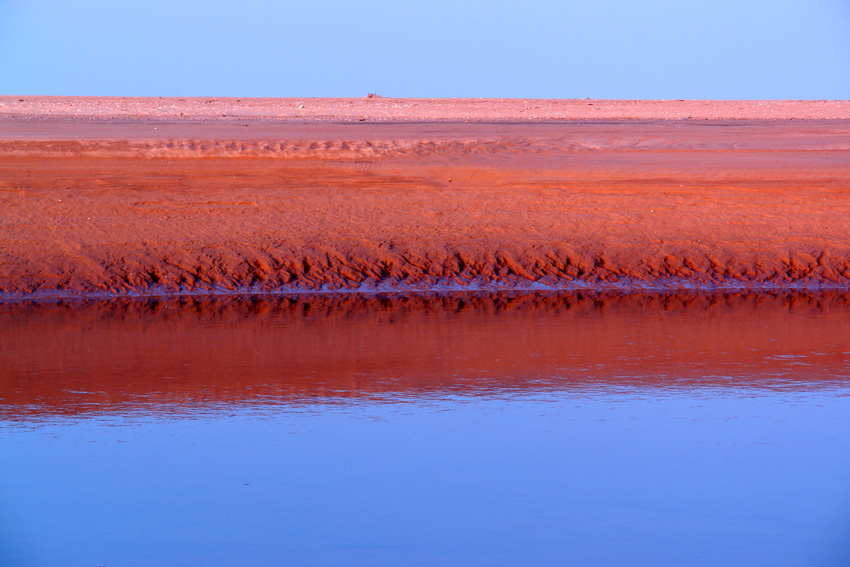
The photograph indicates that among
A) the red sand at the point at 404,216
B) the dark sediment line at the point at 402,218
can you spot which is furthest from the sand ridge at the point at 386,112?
the dark sediment line at the point at 402,218

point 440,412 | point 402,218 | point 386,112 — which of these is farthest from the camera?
point 386,112

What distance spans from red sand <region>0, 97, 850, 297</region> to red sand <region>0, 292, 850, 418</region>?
0.64 m

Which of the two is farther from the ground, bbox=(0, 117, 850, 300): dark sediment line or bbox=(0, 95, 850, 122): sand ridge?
bbox=(0, 95, 850, 122): sand ridge

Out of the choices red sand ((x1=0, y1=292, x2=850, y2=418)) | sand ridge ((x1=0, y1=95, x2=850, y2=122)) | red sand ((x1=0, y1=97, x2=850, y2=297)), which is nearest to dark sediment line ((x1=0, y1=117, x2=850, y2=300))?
red sand ((x1=0, y1=97, x2=850, y2=297))

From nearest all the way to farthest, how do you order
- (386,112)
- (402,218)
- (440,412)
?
(440,412) < (402,218) < (386,112)

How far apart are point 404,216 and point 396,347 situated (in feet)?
15.0

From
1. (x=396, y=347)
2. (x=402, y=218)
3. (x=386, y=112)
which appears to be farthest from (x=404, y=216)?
(x=386, y=112)

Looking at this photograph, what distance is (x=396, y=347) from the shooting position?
819cm

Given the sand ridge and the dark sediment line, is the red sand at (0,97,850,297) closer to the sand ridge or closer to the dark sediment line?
the dark sediment line

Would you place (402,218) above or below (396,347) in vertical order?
above

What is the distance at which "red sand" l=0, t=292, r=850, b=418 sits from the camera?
6.98 metres

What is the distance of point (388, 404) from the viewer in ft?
21.4

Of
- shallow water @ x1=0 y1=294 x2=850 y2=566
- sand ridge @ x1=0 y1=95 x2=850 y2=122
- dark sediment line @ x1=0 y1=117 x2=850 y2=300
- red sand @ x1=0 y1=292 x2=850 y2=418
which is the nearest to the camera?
shallow water @ x1=0 y1=294 x2=850 y2=566

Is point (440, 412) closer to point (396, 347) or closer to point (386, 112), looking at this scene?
point (396, 347)
